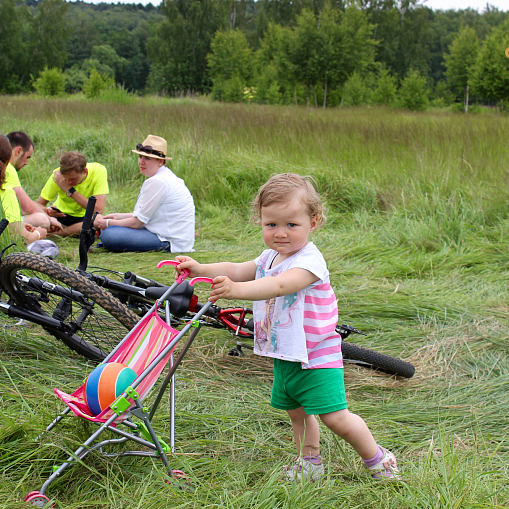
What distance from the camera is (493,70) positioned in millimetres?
24797

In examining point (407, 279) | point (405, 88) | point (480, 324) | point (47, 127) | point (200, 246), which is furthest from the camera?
point (405, 88)

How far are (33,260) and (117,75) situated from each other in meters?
82.1

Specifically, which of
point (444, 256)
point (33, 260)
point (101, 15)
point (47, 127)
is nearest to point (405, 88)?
point (47, 127)

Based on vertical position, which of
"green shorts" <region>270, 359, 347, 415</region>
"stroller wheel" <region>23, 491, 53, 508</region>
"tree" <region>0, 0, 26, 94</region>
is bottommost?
"stroller wheel" <region>23, 491, 53, 508</region>

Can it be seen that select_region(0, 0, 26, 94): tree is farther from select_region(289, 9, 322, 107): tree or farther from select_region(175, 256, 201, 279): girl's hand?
select_region(175, 256, 201, 279): girl's hand

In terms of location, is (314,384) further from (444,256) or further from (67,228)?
(67,228)

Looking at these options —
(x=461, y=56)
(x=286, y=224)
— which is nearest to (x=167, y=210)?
(x=286, y=224)

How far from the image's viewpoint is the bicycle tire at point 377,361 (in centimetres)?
281

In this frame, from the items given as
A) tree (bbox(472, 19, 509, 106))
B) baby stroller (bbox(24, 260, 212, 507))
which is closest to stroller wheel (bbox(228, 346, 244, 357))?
baby stroller (bbox(24, 260, 212, 507))

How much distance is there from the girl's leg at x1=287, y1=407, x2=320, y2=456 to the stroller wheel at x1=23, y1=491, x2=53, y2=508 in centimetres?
92

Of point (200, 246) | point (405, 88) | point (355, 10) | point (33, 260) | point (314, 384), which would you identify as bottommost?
point (200, 246)

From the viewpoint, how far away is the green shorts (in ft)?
5.94

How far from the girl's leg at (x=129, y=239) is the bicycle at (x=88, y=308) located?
198cm

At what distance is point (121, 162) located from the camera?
28.0ft
